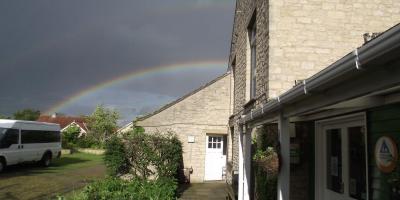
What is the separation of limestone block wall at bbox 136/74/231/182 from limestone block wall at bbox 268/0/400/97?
11.2 metres

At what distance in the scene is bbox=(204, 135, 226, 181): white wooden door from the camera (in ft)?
62.9

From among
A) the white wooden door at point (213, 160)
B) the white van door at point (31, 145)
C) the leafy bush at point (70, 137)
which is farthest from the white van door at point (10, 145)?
the leafy bush at point (70, 137)

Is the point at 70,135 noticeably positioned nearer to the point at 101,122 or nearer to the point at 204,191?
the point at 101,122

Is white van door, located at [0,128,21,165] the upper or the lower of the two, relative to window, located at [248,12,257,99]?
lower

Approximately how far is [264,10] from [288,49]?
126cm

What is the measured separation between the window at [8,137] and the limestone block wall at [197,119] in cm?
587

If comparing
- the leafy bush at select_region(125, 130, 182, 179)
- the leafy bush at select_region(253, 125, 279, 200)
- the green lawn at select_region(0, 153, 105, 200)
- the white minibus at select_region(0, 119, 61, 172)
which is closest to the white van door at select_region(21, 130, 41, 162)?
the white minibus at select_region(0, 119, 61, 172)

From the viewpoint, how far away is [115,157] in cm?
1330

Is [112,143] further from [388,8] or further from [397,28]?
[397,28]

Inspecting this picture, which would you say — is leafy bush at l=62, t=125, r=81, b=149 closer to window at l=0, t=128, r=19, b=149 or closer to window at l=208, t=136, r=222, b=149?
window at l=0, t=128, r=19, b=149

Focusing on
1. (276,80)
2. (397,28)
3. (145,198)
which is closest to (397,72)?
(397,28)

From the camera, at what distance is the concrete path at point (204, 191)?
1403cm

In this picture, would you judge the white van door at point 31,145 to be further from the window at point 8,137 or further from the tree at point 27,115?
the tree at point 27,115

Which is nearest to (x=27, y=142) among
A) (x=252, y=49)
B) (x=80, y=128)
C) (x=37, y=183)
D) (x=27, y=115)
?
(x=37, y=183)
